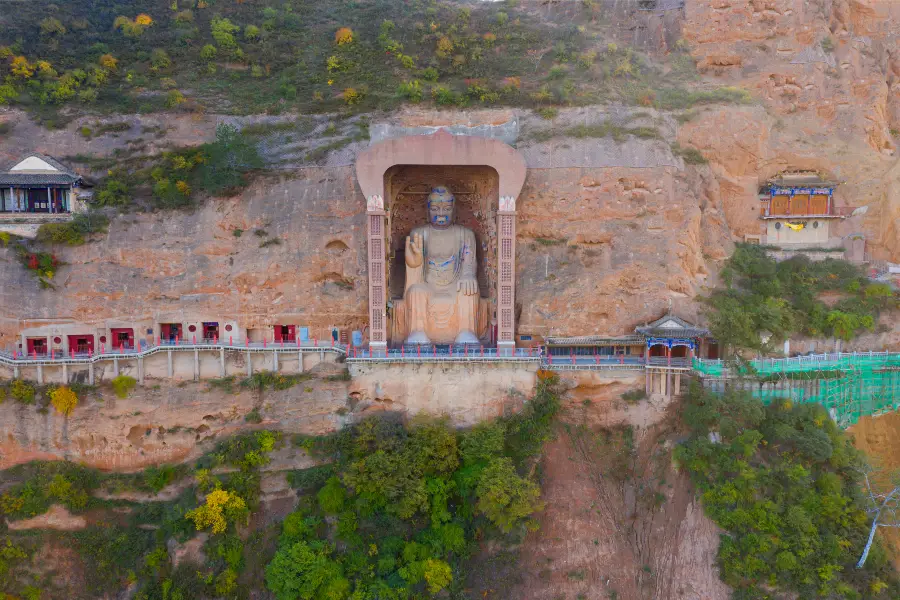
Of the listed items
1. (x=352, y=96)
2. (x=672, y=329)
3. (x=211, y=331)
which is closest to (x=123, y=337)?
(x=211, y=331)

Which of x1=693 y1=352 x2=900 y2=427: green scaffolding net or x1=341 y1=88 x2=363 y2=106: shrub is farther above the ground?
x1=341 y1=88 x2=363 y2=106: shrub

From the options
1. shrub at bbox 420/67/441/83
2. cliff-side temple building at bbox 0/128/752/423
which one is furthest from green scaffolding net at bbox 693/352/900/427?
shrub at bbox 420/67/441/83

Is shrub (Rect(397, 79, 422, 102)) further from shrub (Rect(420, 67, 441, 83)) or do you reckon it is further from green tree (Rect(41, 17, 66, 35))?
green tree (Rect(41, 17, 66, 35))

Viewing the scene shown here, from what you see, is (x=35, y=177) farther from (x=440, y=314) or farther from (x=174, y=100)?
(x=440, y=314)

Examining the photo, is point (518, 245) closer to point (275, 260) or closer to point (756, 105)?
point (275, 260)

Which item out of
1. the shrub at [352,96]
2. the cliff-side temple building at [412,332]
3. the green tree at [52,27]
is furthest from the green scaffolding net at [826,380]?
the green tree at [52,27]
